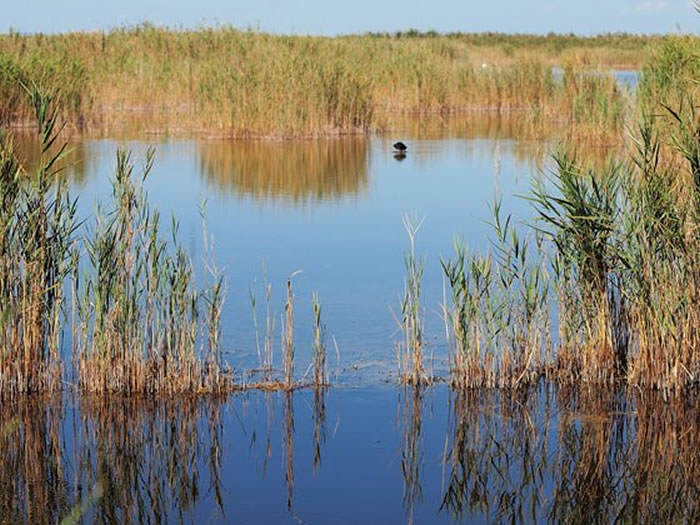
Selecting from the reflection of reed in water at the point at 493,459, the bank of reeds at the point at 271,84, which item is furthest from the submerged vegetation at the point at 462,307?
the bank of reeds at the point at 271,84

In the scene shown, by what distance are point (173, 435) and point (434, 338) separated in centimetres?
181

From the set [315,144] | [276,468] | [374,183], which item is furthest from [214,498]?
[315,144]

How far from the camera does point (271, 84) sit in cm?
1477

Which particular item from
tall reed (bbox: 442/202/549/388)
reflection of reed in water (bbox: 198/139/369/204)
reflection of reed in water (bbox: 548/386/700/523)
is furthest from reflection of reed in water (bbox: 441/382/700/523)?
reflection of reed in water (bbox: 198/139/369/204)

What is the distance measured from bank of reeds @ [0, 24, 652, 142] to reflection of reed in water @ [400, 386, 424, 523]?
29.6 feet

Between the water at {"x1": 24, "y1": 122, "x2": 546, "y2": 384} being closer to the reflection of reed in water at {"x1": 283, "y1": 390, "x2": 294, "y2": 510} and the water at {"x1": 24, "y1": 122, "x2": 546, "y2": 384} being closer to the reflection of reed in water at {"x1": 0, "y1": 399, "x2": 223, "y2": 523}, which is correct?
the reflection of reed in water at {"x1": 283, "y1": 390, "x2": 294, "y2": 510}

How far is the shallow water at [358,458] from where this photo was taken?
3977 mm

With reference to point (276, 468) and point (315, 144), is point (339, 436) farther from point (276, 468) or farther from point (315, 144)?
point (315, 144)

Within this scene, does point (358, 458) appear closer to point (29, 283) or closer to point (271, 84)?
point (29, 283)

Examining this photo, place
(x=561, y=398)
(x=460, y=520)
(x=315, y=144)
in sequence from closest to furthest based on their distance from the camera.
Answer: (x=460, y=520)
(x=561, y=398)
(x=315, y=144)

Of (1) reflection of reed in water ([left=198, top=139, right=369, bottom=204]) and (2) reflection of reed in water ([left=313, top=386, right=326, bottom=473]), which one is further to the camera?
(1) reflection of reed in water ([left=198, top=139, right=369, bottom=204])

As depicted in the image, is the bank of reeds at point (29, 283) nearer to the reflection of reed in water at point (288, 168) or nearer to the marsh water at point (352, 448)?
the marsh water at point (352, 448)

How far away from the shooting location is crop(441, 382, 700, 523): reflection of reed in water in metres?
3.99

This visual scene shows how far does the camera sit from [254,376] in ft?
17.4
